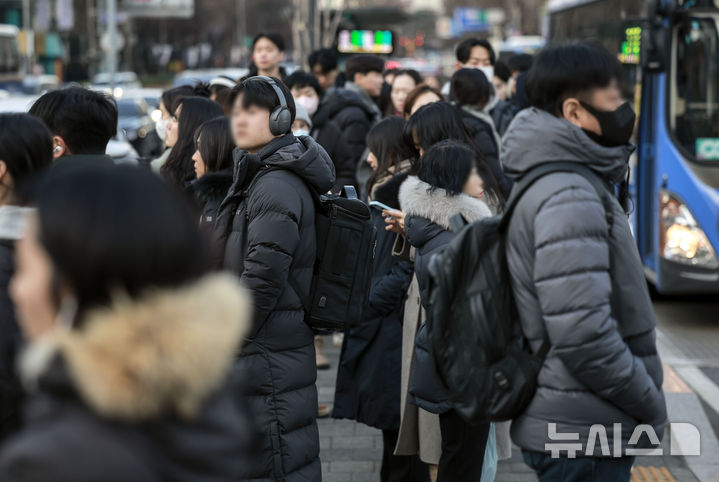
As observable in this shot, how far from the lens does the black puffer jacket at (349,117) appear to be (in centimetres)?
836

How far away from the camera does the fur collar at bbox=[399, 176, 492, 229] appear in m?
4.29

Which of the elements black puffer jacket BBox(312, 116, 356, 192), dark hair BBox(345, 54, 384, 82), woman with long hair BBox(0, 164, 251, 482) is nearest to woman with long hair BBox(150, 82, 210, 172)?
black puffer jacket BBox(312, 116, 356, 192)

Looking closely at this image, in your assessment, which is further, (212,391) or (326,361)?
(326,361)

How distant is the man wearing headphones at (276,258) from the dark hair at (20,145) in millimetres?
1131

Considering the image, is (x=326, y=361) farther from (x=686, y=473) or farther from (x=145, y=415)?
(x=145, y=415)

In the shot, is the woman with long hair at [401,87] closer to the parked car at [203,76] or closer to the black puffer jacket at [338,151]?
the black puffer jacket at [338,151]

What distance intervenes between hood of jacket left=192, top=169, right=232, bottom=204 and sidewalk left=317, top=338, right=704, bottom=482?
5.60 ft

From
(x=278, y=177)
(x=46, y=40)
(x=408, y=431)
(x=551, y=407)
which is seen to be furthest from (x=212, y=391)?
(x=46, y=40)

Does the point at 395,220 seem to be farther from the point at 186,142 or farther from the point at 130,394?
the point at 130,394

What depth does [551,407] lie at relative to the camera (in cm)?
291

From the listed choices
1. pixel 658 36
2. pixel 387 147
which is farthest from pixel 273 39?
pixel 658 36

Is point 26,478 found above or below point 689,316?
above

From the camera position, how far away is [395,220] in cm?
469

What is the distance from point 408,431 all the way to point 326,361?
2.97 m
